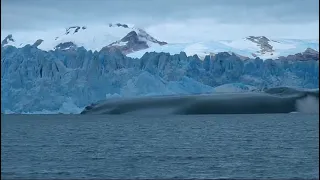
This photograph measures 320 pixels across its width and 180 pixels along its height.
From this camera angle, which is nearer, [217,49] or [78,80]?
[78,80]

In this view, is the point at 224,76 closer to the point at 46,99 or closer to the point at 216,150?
the point at 46,99

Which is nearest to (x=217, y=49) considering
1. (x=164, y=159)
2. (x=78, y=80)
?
(x=78, y=80)

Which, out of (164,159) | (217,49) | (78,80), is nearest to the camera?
(164,159)

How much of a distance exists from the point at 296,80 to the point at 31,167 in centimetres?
7386

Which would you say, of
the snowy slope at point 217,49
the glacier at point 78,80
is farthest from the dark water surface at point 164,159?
the snowy slope at point 217,49

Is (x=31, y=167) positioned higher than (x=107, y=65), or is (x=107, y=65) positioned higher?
(x=107, y=65)

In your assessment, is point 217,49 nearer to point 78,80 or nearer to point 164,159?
point 78,80

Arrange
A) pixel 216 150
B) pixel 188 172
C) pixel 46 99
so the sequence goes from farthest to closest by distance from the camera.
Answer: pixel 46 99, pixel 216 150, pixel 188 172

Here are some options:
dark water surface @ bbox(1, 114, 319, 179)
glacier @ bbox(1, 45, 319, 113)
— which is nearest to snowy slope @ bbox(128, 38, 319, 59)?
glacier @ bbox(1, 45, 319, 113)

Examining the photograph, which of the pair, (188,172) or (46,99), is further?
(46,99)

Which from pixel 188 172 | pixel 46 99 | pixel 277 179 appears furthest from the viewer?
pixel 46 99

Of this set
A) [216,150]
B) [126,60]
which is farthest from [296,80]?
[216,150]

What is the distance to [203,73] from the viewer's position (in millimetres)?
92500

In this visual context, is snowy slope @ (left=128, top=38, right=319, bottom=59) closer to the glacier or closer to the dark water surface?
the glacier
